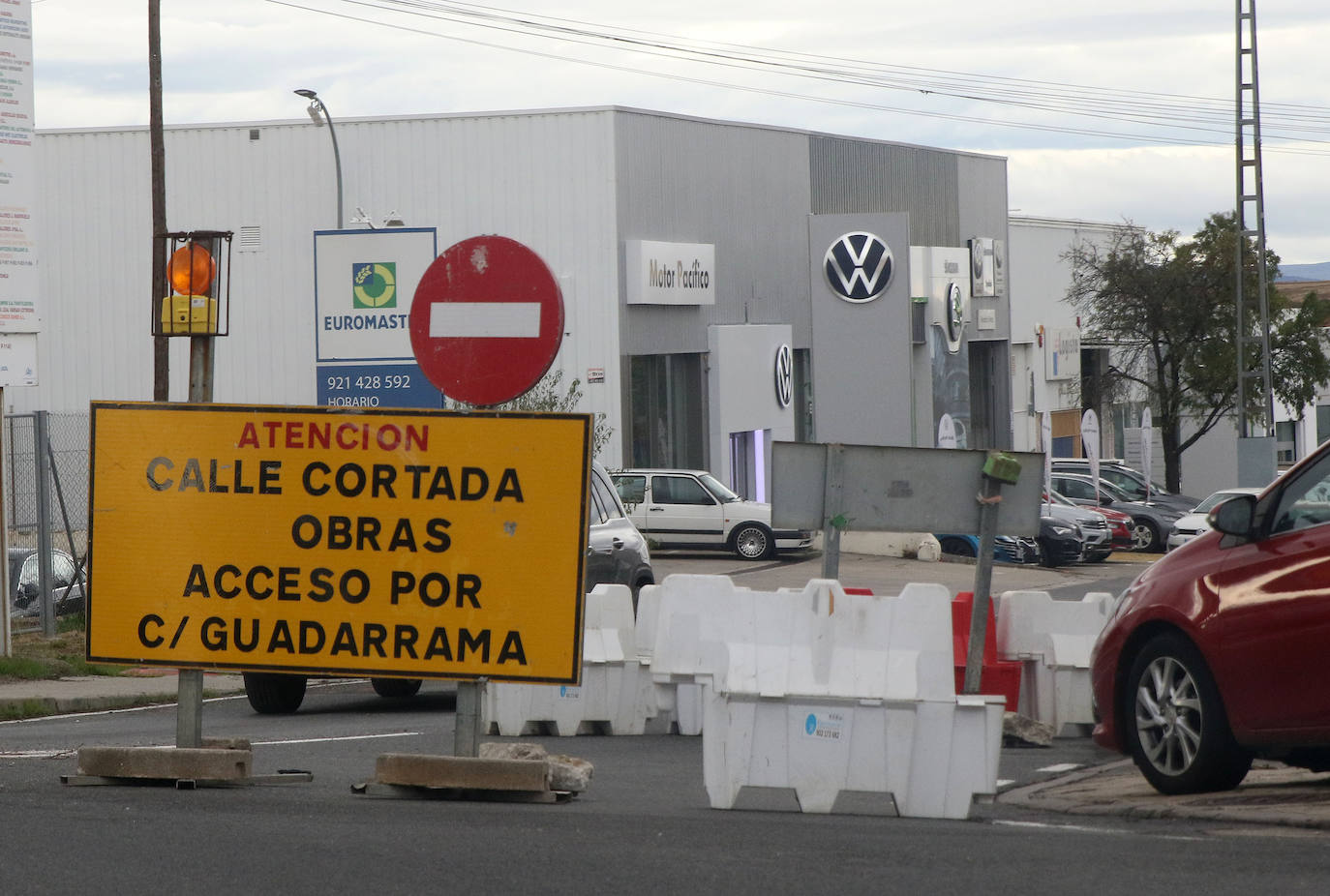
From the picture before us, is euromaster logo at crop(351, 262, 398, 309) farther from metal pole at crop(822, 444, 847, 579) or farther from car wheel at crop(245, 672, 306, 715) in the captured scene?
metal pole at crop(822, 444, 847, 579)

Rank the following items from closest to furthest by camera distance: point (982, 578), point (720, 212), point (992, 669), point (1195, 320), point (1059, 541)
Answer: point (982, 578) → point (992, 669) → point (1059, 541) → point (720, 212) → point (1195, 320)

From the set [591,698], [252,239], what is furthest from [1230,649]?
[252,239]

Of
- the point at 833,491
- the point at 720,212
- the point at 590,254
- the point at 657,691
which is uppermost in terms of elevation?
the point at 720,212

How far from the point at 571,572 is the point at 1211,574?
2878mm

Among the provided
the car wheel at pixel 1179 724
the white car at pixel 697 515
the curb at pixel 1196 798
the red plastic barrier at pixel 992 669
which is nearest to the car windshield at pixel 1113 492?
the white car at pixel 697 515

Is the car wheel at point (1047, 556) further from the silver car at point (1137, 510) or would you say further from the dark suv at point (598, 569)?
the dark suv at point (598, 569)

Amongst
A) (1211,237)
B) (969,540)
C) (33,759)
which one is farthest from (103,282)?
(33,759)

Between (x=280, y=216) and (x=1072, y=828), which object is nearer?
(x=1072, y=828)

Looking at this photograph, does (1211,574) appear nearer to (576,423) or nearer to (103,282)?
(576,423)

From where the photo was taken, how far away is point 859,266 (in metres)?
33.7

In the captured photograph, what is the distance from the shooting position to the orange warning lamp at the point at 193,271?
861cm

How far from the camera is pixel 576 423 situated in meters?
7.95

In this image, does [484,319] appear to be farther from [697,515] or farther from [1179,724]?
[697,515]

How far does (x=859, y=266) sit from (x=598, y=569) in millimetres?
19681
